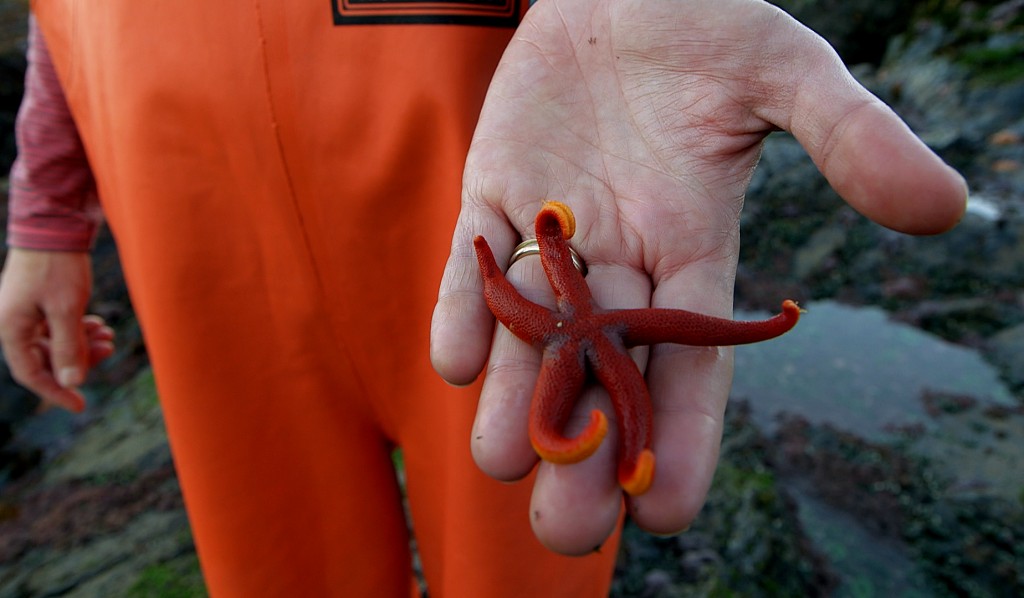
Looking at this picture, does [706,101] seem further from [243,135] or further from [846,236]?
[846,236]

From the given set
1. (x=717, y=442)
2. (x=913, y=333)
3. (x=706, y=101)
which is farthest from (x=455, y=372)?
(x=913, y=333)

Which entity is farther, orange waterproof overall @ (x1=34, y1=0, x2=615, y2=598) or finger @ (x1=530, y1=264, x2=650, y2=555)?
orange waterproof overall @ (x1=34, y1=0, x2=615, y2=598)

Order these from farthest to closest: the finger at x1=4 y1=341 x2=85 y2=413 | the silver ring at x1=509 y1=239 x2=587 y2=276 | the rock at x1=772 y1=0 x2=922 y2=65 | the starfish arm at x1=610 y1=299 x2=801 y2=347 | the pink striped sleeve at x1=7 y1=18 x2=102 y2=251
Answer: the rock at x1=772 y1=0 x2=922 y2=65, the finger at x1=4 y1=341 x2=85 y2=413, the pink striped sleeve at x1=7 y1=18 x2=102 y2=251, the silver ring at x1=509 y1=239 x2=587 y2=276, the starfish arm at x1=610 y1=299 x2=801 y2=347

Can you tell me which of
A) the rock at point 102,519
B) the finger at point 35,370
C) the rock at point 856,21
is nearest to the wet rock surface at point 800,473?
the rock at point 102,519

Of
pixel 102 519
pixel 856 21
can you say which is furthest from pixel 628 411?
pixel 856 21

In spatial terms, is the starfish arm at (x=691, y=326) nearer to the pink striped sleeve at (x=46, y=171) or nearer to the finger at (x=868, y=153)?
the finger at (x=868, y=153)

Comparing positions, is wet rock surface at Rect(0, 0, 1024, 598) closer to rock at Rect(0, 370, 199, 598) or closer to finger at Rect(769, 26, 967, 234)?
rock at Rect(0, 370, 199, 598)

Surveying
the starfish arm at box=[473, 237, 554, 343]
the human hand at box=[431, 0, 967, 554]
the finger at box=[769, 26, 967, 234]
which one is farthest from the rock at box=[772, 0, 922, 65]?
the starfish arm at box=[473, 237, 554, 343]

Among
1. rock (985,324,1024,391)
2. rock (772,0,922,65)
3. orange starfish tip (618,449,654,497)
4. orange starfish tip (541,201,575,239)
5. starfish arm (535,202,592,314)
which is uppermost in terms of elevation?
orange starfish tip (541,201,575,239)
